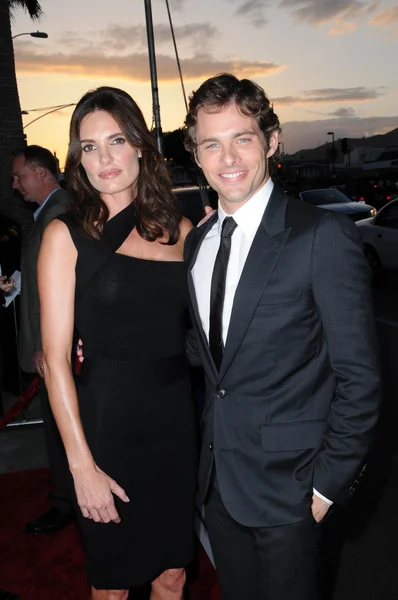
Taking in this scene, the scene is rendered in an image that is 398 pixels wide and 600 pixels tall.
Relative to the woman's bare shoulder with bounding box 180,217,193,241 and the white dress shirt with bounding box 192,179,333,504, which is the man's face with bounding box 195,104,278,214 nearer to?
the white dress shirt with bounding box 192,179,333,504

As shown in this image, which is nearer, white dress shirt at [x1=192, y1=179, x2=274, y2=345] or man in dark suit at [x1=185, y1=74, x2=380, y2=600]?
man in dark suit at [x1=185, y1=74, x2=380, y2=600]

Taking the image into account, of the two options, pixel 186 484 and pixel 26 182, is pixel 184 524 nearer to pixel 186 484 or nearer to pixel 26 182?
pixel 186 484

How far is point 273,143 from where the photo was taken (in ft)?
7.31

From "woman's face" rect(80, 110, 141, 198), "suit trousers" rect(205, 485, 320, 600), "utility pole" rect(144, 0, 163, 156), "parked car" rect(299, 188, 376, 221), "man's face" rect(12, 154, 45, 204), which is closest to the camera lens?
"suit trousers" rect(205, 485, 320, 600)

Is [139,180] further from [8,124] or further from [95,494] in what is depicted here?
[8,124]

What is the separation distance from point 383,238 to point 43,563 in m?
9.27

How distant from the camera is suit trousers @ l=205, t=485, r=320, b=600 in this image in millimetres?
1906

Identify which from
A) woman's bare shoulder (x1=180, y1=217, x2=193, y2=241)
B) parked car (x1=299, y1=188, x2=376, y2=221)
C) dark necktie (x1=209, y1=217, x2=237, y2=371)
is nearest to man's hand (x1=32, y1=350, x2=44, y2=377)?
woman's bare shoulder (x1=180, y1=217, x2=193, y2=241)

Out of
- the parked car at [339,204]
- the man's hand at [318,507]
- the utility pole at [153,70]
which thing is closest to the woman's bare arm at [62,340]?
the man's hand at [318,507]

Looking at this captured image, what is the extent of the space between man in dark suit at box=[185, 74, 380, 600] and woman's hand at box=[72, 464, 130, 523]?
0.38 metres

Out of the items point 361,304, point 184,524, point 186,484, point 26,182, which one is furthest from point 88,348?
point 26,182

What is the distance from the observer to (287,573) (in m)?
1.91

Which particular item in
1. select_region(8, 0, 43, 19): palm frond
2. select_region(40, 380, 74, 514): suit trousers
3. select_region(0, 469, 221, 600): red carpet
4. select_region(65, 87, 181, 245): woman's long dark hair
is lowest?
select_region(0, 469, 221, 600): red carpet

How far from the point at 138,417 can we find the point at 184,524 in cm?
55
